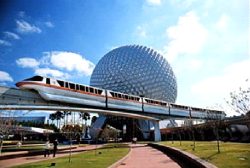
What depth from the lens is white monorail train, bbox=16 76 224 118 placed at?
2423cm

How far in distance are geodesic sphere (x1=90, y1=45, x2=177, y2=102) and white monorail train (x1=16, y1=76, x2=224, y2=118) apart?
793 cm

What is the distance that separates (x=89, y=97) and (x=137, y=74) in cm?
2782

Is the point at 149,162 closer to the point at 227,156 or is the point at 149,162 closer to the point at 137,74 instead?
the point at 227,156

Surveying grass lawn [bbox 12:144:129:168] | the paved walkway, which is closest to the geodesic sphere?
grass lawn [bbox 12:144:129:168]

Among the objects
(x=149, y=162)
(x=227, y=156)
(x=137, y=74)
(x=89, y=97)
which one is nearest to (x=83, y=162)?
(x=149, y=162)

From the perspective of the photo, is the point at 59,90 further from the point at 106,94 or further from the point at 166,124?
the point at 166,124

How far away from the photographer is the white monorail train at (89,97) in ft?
79.5

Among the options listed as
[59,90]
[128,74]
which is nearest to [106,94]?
[59,90]

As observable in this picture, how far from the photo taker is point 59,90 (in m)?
26.5

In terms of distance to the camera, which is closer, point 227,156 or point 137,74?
point 227,156

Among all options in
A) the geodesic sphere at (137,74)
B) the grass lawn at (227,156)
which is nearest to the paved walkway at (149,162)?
the grass lawn at (227,156)

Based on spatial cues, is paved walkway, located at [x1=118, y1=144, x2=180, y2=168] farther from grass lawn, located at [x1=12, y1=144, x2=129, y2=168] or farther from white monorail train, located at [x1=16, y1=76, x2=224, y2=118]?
white monorail train, located at [x1=16, y1=76, x2=224, y2=118]

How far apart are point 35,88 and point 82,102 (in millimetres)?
7947

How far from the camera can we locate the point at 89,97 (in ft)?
106
